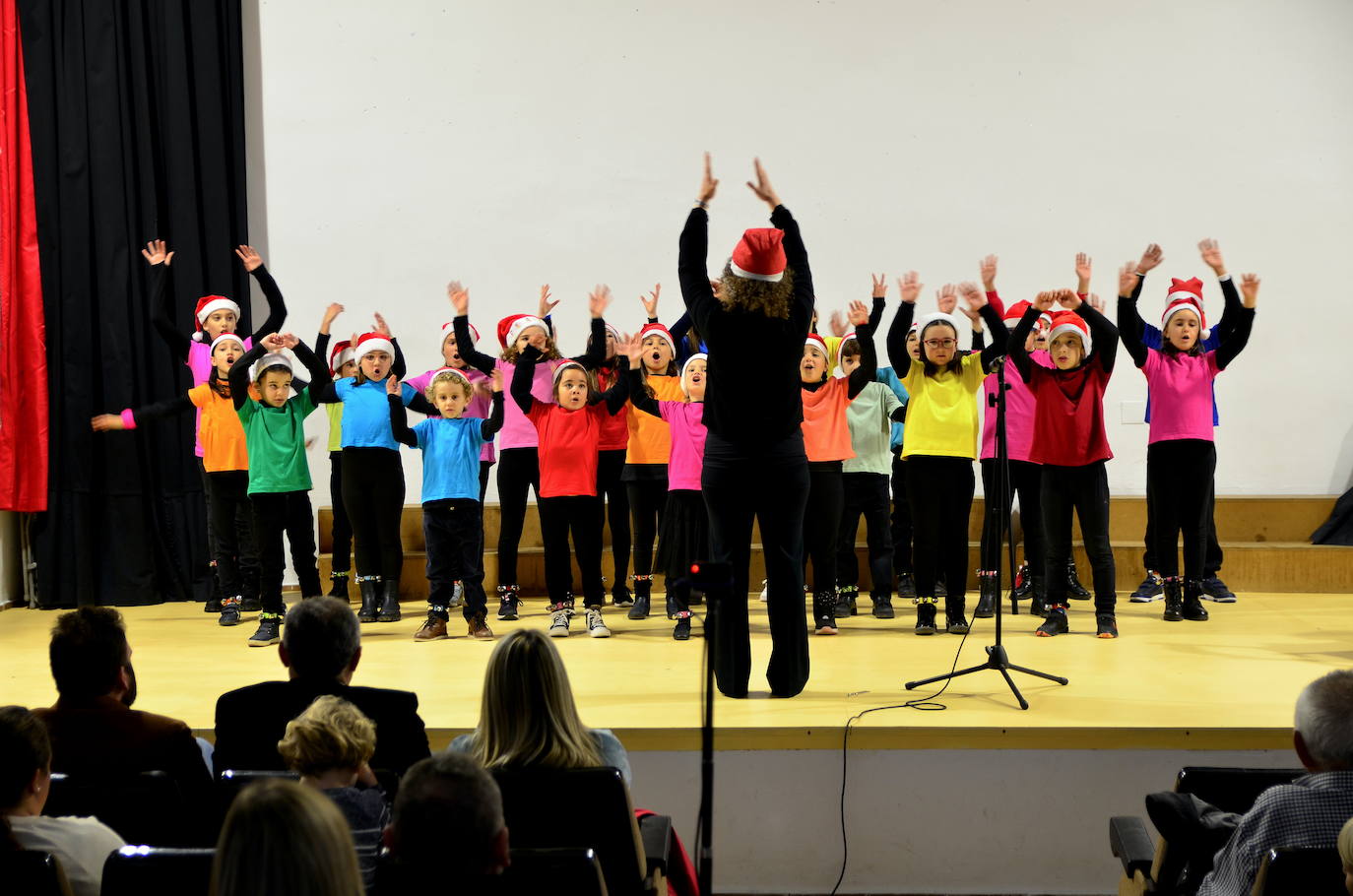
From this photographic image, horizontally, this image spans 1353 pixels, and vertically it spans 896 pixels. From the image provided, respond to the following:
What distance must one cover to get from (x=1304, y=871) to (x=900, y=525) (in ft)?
15.3

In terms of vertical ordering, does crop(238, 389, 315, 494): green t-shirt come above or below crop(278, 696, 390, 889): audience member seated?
above

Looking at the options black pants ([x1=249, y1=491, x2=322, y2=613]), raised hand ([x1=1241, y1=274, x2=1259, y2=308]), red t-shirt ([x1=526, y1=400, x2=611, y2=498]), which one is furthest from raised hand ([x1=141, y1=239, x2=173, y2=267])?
raised hand ([x1=1241, y1=274, x2=1259, y2=308])

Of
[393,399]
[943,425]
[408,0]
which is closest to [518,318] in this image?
[393,399]

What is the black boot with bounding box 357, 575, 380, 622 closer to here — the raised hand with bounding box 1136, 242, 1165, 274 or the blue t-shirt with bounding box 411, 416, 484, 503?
the blue t-shirt with bounding box 411, 416, 484, 503

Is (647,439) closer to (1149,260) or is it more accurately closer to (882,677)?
(882,677)

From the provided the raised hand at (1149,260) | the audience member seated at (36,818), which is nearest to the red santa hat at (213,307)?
the raised hand at (1149,260)

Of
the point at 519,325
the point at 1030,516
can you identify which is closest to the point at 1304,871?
the point at 1030,516

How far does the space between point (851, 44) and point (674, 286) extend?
1.85 meters

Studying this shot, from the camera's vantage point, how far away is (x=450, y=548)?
17.4ft

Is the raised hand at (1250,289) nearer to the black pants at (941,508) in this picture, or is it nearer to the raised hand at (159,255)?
the black pants at (941,508)

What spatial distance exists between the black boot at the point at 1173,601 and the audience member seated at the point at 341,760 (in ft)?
14.3

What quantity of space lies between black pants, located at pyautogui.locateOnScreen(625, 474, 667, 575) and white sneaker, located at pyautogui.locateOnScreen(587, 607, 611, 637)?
59 cm

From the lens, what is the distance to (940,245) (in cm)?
752

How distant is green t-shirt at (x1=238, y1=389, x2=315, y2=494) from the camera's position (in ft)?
18.0
